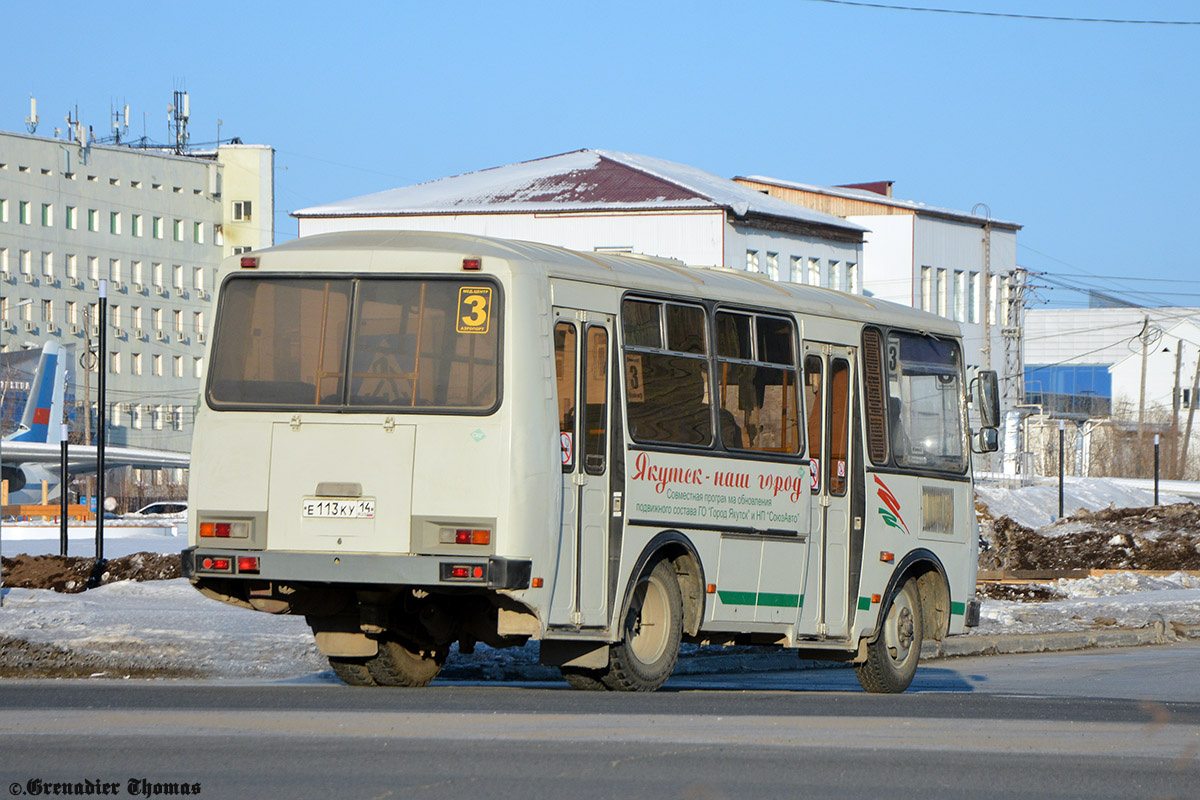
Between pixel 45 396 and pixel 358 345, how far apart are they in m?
69.9

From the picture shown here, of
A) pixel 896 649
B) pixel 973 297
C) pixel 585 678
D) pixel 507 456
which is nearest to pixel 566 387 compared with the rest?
pixel 507 456

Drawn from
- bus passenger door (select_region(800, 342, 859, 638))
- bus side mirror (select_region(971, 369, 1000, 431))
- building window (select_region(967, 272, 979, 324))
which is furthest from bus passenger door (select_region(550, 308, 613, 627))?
building window (select_region(967, 272, 979, 324))

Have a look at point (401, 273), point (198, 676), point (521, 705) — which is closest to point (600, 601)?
point (521, 705)

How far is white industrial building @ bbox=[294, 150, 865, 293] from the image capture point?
70.9 m

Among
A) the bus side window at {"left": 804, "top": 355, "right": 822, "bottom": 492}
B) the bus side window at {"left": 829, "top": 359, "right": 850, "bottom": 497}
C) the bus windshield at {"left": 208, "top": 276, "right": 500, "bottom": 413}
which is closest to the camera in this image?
the bus windshield at {"left": 208, "top": 276, "right": 500, "bottom": 413}

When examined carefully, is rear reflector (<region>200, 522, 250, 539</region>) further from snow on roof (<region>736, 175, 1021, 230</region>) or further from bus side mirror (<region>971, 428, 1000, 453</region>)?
snow on roof (<region>736, 175, 1021, 230</region>)

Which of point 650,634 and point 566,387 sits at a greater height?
point 566,387

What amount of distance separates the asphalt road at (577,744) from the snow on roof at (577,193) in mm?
59250

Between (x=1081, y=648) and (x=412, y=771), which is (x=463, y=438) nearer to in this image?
(x=412, y=771)

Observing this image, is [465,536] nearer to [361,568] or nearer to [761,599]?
[361,568]

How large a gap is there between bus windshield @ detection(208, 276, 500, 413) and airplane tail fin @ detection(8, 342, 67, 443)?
6701 centimetres

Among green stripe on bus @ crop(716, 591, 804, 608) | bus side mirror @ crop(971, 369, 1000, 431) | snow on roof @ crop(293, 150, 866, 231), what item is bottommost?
green stripe on bus @ crop(716, 591, 804, 608)

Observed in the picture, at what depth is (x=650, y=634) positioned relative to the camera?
12.8m

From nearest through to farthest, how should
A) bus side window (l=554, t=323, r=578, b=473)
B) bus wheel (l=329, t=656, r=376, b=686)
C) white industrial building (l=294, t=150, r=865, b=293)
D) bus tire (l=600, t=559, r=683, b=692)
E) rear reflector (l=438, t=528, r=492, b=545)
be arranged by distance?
1. rear reflector (l=438, t=528, r=492, b=545)
2. bus side window (l=554, t=323, r=578, b=473)
3. bus tire (l=600, t=559, r=683, b=692)
4. bus wheel (l=329, t=656, r=376, b=686)
5. white industrial building (l=294, t=150, r=865, b=293)
